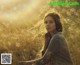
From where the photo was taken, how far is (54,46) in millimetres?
2779

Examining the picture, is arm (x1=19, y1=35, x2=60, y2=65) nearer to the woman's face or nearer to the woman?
the woman

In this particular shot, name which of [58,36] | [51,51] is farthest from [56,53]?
[58,36]

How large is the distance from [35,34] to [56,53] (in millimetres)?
324

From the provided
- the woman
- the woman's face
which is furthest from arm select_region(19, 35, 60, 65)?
the woman's face

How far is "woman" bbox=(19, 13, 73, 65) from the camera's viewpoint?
2783 millimetres

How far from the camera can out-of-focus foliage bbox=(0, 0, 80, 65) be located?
2.84 m

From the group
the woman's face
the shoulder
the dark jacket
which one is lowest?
the dark jacket

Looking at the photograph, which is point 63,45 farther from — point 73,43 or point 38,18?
point 38,18

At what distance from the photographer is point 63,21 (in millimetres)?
2908

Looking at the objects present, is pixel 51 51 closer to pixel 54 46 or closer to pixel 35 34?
pixel 54 46

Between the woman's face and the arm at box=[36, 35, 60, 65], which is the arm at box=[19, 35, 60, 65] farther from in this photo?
the woman's face

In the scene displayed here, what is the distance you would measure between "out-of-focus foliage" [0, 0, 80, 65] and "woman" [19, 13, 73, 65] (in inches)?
2.1

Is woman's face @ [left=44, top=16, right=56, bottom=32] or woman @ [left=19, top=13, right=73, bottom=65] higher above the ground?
woman's face @ [left=44, top=16, right=56, bottom=32]

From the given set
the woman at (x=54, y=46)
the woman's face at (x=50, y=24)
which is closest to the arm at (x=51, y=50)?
the woman at (x=54, y=46)
